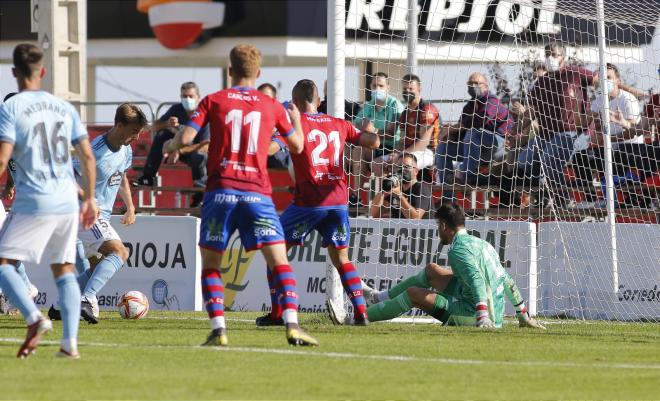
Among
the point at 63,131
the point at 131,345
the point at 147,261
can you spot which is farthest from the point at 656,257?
the point at 63,131

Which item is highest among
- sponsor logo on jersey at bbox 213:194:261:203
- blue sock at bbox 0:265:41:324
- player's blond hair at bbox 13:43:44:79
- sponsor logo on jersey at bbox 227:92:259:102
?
player's blond hair at bbox 13:43:44:79

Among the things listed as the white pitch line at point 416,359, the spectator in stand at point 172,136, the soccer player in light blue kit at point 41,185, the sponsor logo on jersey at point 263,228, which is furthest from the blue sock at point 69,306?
the spectator in stand at point 172,136

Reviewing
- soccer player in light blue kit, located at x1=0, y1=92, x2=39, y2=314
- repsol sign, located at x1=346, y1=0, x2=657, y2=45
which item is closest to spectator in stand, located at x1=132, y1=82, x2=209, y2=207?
repsol sign, located at x1=346, y1=0, x2=657, y2=45

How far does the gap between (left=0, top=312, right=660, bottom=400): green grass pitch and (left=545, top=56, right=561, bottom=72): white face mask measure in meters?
5.50

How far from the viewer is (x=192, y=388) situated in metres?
7.77

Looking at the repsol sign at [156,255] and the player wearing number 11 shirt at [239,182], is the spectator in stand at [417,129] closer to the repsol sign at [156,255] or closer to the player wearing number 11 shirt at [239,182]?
the repsol sign at [156,255]

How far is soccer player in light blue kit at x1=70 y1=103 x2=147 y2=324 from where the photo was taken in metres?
13.2

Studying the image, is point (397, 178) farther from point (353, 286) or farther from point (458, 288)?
point (353, 286)

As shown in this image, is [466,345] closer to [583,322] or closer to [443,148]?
[583,322]

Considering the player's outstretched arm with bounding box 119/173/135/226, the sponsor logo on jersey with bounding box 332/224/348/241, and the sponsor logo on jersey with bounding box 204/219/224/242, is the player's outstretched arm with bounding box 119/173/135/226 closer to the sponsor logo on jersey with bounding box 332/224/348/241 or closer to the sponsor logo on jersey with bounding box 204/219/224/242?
the sponsor logo on jersey with bounding box 332/224/348/241

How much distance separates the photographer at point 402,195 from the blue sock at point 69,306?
7.67m

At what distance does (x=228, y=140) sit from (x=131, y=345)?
1.84 metres

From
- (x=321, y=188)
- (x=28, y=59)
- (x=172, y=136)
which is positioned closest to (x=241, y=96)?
(x=28, y=59)

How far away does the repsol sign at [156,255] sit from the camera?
58.5ft
